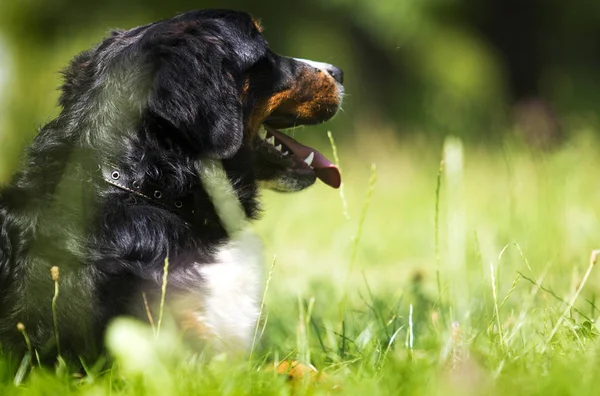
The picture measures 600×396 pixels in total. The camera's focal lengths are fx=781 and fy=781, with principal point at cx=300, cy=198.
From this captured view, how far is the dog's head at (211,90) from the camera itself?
285 centimetres

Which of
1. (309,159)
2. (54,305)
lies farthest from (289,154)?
(54,305)

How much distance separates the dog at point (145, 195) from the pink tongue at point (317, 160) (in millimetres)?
192

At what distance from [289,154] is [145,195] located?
2.92 ft

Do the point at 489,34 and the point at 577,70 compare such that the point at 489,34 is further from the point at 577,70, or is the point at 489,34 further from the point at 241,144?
the point at 241,144

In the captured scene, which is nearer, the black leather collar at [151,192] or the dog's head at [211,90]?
the black leather collar at [151,192]

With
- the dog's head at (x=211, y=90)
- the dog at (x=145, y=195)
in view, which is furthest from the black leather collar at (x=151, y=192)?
the dog's head at (x=211, y=90)

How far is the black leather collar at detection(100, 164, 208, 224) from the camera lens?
2.72 m

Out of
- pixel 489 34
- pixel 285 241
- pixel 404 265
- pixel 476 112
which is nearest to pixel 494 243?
pixel 404 265

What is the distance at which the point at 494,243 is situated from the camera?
14.2 ft

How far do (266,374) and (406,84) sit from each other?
12.8 metres

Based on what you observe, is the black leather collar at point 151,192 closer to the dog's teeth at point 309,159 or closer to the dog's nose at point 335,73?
the dog's teeth at point 309,159

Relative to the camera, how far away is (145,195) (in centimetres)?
276

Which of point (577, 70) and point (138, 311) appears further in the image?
point (577, 70)

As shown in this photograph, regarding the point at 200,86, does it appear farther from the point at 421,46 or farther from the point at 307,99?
the point at 421,46
